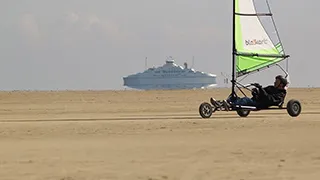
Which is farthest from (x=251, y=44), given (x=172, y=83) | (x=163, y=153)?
(x=172, y=83)

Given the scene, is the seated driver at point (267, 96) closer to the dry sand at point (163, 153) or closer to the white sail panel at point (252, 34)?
the white sail panel at point (252, 34)

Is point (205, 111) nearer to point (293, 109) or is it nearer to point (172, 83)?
point (293, 109)

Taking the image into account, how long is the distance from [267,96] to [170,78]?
507 ft

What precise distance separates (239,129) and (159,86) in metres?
158

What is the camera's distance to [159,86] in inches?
6924

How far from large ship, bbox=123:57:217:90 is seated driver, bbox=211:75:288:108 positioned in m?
146

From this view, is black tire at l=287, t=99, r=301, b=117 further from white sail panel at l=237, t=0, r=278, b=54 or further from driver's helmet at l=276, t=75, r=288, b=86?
white sail panel at l=237, t=0, r=278, b=54

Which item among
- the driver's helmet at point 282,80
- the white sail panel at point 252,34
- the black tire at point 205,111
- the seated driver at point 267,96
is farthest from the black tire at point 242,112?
the white sail panel at point 252,34

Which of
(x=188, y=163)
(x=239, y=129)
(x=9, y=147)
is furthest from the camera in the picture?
(x=239, y=129)

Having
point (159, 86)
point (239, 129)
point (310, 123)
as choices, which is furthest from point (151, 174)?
point (159, 86)

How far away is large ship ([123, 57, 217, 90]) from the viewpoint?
6934 inches

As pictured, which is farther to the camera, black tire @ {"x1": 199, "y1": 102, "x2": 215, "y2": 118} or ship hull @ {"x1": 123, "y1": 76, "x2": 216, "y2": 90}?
ship hull @ {"x1": 123, "y1": 76, "x2": 216, "y2": 90}

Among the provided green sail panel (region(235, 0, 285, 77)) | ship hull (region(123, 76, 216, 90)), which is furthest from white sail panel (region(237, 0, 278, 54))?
ship hull (region(123, 76, 216, 90))

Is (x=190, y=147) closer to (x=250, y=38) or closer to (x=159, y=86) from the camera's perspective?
(x=250, y=38)
